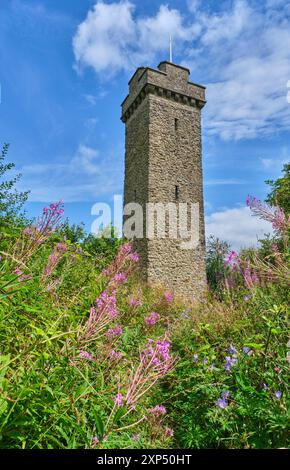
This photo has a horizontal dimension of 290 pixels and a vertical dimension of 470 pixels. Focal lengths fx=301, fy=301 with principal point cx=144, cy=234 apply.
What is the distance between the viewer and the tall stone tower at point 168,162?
490 inches

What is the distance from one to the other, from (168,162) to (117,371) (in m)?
12.1

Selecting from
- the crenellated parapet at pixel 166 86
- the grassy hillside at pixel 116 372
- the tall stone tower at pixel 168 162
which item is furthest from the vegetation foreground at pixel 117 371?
the crenellated parapet at pixel 166 86

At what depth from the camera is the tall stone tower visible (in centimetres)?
1245

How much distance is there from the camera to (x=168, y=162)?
13.1 metres

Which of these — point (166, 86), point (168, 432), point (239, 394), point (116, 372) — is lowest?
point (168, 432)

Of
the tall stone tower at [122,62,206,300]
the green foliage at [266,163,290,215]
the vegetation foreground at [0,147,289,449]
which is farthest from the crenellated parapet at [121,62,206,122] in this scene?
the vegetation foreground at [0,147,289,449]

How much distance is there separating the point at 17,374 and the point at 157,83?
45.8 ft

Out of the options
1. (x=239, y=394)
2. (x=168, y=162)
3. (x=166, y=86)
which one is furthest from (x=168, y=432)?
(x=166, y=86)

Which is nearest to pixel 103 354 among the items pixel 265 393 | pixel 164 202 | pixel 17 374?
pixel 17 374

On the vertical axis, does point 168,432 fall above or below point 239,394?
below

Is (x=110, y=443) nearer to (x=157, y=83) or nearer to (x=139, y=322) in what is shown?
(x=139, y=322)

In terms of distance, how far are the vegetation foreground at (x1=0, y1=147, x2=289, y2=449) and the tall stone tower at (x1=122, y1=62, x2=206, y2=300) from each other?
9.32m

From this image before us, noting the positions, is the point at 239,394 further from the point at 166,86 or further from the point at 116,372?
the point at 166,86
